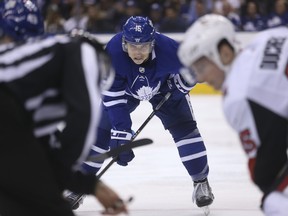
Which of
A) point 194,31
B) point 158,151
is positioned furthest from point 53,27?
point 194,31

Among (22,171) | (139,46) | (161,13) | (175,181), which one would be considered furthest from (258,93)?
(161,13)

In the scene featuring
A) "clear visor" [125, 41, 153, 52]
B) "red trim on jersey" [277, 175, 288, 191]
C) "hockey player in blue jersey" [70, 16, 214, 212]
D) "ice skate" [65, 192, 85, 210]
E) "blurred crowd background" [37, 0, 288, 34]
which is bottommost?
"blurred crowd background" [37, 0, 288, 34]

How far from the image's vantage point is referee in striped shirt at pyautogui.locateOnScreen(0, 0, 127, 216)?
6.11 feet

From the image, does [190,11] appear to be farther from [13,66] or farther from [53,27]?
[13,66]

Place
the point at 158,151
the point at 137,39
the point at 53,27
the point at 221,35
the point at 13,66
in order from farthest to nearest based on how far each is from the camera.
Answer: the point at 53,27 → the point at 158,151 → the point at 137,39 → the point at 221,35 → the point at 13,66

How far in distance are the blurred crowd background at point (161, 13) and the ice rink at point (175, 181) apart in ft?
9.03

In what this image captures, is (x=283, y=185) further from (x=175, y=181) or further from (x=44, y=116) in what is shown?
(x=175, y=181)

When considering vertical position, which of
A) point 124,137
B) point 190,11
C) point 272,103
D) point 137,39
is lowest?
point 190,11

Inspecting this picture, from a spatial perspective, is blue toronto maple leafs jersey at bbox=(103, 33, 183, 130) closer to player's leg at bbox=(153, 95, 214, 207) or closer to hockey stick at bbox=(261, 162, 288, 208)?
player's leg at bbox=(153, 95, 214, 207)

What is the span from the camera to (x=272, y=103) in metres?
1.96

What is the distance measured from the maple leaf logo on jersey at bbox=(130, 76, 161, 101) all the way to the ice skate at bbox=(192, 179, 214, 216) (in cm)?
49

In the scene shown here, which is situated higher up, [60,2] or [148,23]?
[148,23]

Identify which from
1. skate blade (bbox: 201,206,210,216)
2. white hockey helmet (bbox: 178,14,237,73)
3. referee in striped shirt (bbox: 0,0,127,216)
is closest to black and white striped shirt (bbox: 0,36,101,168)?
referee in striped shirt (bbox: 0,0,127,216)

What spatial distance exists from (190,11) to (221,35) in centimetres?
682
